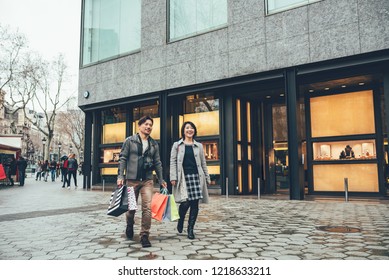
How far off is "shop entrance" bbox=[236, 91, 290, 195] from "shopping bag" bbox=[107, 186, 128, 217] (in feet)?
32.0

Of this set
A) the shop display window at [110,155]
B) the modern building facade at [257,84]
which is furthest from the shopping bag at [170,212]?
the shop display window at [110,155]

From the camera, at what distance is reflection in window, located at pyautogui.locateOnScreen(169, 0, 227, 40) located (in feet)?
43.3

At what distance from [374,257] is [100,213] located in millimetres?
6108

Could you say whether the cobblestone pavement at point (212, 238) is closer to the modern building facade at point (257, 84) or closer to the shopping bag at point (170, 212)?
the shopping bag at point (170, 212)

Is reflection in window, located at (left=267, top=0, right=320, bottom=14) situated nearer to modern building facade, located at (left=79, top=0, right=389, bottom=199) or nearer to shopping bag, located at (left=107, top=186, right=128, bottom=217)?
modern building facade, located at (left=79, top=0, right=389, bottom=199)

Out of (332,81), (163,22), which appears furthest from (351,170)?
(163,22)

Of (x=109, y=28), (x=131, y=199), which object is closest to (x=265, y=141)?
(x=109, y=28)

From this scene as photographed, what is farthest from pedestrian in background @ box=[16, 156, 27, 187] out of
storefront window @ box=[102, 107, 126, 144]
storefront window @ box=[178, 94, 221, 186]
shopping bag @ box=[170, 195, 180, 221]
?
shopping bag @ box=[170, 195, 180, 221]

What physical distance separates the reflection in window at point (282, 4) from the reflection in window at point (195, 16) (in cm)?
192

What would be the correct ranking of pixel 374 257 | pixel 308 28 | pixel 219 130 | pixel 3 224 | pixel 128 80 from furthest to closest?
pixel 128 80 → pixel 219 130 → pixel 308 28 → pixel 3 224 → pixel 374 257

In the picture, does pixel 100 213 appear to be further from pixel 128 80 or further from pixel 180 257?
pixel 128 80

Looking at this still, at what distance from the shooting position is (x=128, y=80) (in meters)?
15.8

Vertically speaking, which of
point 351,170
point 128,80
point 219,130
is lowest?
point 351,170

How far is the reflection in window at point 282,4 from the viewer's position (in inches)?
439
